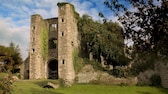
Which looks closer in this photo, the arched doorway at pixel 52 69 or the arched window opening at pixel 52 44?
the arched doorway at pixel 52 69

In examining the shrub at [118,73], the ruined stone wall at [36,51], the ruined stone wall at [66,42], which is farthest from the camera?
the ruined stone wall at [36,51]

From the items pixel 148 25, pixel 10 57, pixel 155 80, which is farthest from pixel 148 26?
pixel 10 57

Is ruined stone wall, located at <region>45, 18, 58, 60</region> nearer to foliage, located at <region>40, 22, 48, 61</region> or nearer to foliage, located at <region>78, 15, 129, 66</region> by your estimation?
foliage, located at <region>40, 22, 48, 61</region>

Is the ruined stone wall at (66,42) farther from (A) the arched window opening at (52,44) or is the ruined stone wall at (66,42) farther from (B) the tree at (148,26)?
(B) the tree at (148,26)

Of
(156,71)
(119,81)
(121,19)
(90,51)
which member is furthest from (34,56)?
(121,19)

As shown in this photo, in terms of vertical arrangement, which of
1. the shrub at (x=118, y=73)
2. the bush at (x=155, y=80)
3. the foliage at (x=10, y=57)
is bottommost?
the bush at (x=155, y=80)

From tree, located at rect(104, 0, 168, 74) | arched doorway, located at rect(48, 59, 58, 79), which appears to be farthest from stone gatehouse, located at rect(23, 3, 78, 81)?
tree, located at rect(104, 0, 168, 74)

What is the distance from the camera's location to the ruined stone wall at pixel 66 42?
33.8 m

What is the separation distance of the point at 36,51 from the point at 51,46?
12.5ft

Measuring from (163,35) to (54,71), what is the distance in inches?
1108

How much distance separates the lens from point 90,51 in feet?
132

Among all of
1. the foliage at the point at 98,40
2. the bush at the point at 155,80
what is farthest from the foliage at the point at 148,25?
the foliage at the point at 98,40

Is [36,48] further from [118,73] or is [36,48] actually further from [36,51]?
[118,73]

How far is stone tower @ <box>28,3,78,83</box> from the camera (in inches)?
1350
